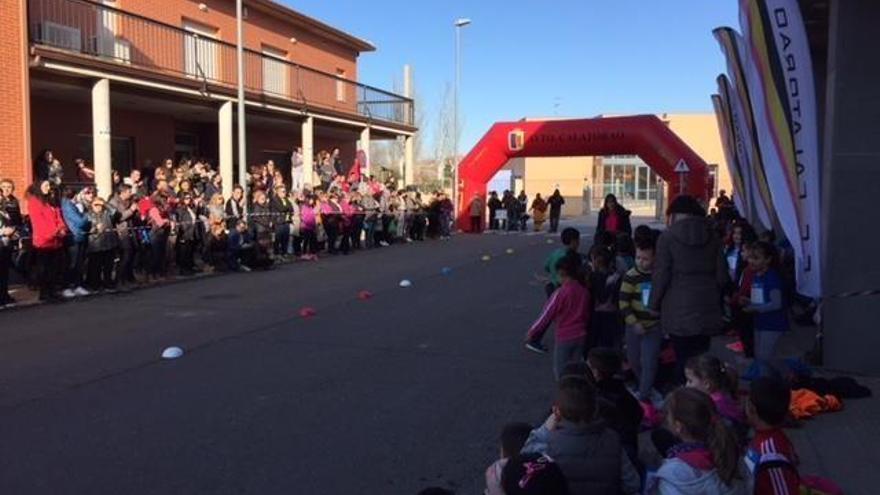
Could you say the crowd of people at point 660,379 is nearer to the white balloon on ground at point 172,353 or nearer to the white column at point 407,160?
the white balloon on ground at point 172,353

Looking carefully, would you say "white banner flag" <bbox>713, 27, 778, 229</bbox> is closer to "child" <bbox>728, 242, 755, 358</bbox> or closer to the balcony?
"child" <bbox>728, 242, 755, 358</bbox>

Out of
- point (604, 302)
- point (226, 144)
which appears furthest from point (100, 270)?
point (604, 302)

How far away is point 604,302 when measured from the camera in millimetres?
7387

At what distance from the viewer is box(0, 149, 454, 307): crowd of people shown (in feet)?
41.6

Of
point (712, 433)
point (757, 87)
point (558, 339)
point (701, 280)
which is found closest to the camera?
point (712, 433)

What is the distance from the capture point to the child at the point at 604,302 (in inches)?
290

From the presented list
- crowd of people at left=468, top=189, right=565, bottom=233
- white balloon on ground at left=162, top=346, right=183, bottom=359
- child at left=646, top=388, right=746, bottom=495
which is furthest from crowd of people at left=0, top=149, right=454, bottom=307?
child at left=646, top=388, right=746, bottom=495

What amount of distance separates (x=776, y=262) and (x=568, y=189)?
5147 cm

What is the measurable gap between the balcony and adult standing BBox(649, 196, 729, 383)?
13.9 metres


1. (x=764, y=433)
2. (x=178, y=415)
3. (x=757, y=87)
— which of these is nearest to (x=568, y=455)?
(x=764, y=433)

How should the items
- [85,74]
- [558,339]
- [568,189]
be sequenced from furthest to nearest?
[568,189], [85,74], [558,339]

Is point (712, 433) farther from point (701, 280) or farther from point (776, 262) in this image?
point (776, 262)

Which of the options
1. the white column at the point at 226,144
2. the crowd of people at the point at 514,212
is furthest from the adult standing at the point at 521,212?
the white column at the point at 226,144

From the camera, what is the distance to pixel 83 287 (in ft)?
44.1
